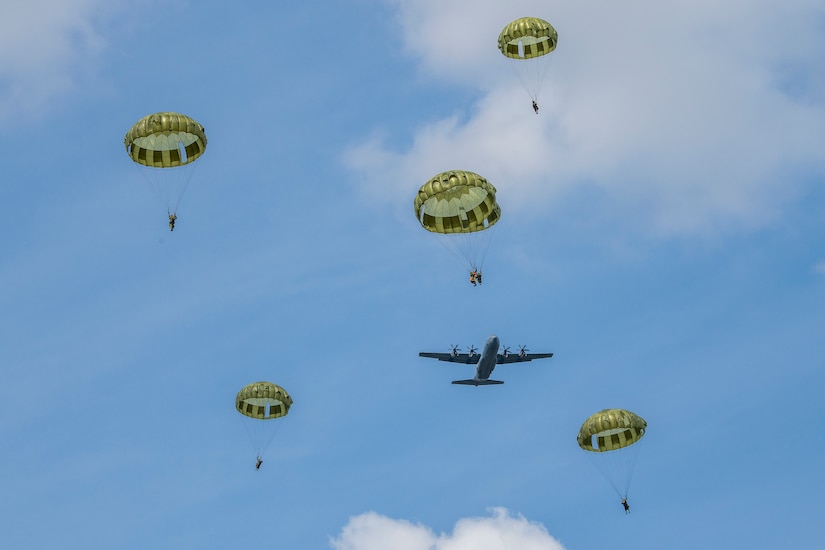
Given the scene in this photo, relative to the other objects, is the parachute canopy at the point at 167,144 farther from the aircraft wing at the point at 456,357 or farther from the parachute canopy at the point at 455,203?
the aircraft wing at the point at 456,357

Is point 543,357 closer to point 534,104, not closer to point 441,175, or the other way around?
point 534,104

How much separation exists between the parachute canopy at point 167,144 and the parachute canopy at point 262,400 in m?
17.7

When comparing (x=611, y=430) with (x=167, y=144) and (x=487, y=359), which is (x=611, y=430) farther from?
(x=167, y=144)

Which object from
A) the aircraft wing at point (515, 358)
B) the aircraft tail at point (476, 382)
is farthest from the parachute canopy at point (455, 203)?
the aircraft wing at point (515, 358)

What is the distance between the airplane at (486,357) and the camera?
314 ft

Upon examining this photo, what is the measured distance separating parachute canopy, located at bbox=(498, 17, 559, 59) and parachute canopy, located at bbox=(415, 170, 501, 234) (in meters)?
16.7

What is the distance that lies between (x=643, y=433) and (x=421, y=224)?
20.5m

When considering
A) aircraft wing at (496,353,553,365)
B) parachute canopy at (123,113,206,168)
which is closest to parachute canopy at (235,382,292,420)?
parachute canopy at (123,113,206,168)

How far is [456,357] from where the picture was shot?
10550cm

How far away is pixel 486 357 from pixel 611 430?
21995 millimetres

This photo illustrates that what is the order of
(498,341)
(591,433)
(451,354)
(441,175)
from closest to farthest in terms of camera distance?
(441,175)
(591,433)
(498,341)
(451,354)

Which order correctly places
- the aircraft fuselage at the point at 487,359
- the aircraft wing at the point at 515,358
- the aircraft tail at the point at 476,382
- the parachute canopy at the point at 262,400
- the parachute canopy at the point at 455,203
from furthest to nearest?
1. the aircraft wing at the point at 515,358
2. the aircraft tail at the point at 476,382
3. the aircraft fuselage at the point at 487,359
4. the parachute canopy at the point at 262,400
5. the parachute canopy at the point at 455,203

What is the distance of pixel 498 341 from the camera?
9506 centimetres

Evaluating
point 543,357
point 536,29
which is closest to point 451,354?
point 543,357
